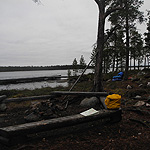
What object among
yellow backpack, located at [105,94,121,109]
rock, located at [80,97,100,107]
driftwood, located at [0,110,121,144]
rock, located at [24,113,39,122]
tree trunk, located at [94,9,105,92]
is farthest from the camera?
tree trunk, located at [94,9,105,92]

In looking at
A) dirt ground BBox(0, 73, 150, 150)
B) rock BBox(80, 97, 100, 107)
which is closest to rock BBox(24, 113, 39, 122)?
dirt ground BBox(0, 73, 150, 150)

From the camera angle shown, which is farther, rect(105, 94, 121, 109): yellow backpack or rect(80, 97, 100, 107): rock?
rect(80, 97, 100, 107): rock

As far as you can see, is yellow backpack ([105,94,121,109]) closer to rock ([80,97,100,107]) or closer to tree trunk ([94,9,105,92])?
rock ([80,97,100,107])

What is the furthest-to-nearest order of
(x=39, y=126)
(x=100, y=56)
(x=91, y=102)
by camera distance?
(x=100, y=56) < (x=91, y=102) < (x=39, y=126)

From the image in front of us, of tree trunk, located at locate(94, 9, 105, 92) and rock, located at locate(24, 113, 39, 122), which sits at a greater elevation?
tree trunk, located at locate(94, 9, 105, 92)

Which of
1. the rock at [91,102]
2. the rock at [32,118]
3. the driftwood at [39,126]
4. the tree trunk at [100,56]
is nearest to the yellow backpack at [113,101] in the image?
the driftwood at [39,126]

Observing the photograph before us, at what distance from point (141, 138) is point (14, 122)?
4222 mm

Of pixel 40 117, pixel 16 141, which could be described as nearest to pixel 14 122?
pixel 40 117

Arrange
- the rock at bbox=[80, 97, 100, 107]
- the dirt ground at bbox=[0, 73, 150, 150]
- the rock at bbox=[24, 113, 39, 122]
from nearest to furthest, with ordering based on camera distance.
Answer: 1. the dirt ground at bbox=[0, 73, 150, 150]
2. the rock at bbox=[24, 113, 39, 122]
3. the rock at bbox=[80, 97, 100, 107]

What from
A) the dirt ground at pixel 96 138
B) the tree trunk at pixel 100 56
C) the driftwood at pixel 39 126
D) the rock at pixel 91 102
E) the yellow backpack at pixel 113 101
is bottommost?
the dirt ground at pixel 96 138

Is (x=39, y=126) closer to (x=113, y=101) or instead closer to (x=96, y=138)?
(x=96, y=138)

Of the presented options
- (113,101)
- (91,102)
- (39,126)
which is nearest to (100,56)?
(91,102)

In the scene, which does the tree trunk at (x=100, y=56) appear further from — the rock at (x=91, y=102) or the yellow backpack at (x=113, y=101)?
the yellow backpack at (x=113, y=101)

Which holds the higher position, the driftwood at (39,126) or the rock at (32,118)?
the driftwood at (39,126)
